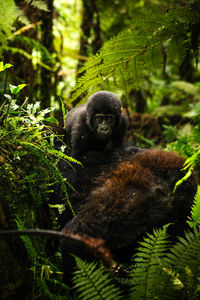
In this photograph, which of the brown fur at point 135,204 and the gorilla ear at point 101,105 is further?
the gorilla ear at point 101,105

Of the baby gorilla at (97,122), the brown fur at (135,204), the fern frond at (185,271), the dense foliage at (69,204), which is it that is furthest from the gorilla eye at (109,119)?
the fern frond at (185,271)

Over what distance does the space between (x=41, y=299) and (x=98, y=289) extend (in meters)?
0.34

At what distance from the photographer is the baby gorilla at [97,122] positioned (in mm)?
3146

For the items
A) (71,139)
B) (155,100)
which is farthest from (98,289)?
(155,100)

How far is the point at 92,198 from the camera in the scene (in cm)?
179

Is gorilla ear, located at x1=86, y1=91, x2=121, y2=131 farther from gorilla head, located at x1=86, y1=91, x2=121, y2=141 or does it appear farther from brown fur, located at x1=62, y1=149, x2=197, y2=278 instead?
brown fur, located at x1=62, y1=149, x2=197, y2=278

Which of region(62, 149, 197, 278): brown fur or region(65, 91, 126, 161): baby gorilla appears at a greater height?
region(65, 91, 126, 161): baby gorilla

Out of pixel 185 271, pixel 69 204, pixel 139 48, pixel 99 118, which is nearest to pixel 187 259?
pixel 185 271

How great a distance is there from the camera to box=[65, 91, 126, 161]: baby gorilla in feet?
10.3

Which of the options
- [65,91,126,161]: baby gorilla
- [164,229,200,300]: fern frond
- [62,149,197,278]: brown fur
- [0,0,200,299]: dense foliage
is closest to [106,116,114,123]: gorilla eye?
[65,91,126,161]: baby gorilla

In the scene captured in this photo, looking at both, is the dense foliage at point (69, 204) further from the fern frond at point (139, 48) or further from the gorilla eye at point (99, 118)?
the gorilla eye at point (99, 118)

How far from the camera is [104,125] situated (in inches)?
126

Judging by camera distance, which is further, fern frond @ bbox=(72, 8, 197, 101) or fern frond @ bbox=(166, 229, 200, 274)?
fern frond @ bbox=(72, 8, 197, 101)

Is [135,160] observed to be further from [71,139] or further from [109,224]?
[71,139]
